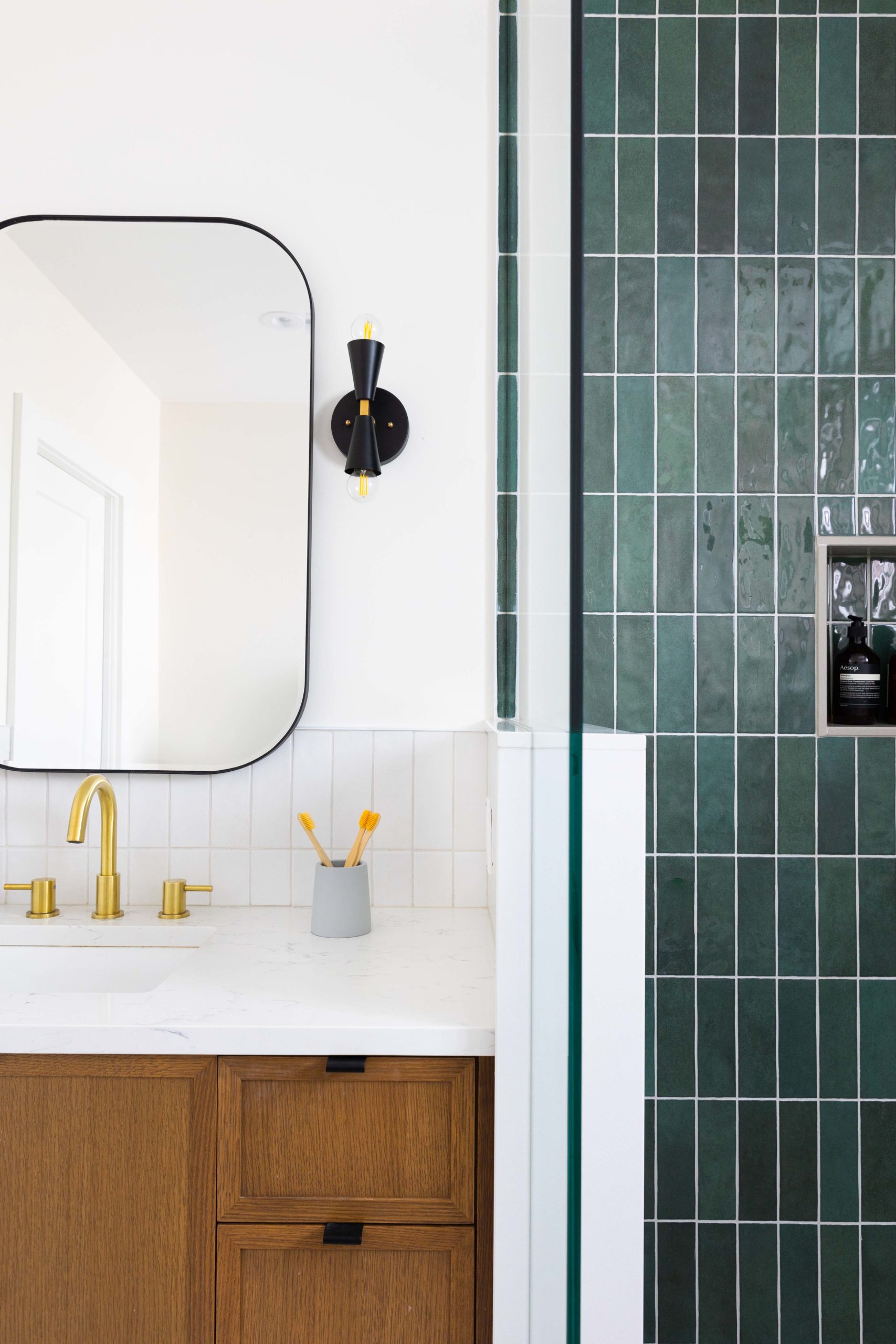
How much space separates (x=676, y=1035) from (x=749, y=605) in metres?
0.70

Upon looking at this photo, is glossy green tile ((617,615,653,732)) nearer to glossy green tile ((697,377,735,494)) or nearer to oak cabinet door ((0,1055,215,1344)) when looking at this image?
glossy green tile ((697,377,735,494))

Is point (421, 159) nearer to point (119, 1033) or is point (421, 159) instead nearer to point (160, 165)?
point (160, 165)

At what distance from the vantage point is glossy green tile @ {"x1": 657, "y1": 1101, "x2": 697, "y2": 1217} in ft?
4.37

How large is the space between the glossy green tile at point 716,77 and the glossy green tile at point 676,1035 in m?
1.35

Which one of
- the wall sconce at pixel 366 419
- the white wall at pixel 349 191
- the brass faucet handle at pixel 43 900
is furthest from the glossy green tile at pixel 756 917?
the brass faucet handle at pixel 43 900

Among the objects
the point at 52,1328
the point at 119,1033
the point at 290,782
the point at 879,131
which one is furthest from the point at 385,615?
the point at 879,131

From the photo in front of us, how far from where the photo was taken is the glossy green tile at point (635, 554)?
1316mm

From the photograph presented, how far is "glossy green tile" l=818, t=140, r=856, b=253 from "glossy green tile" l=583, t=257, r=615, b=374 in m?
0.33

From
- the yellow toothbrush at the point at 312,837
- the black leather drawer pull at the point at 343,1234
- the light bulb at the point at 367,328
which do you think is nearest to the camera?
the black leather drawer pull at the point at 343,1234

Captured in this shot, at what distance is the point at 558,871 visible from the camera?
0.36 meters

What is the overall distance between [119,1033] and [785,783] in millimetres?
1017

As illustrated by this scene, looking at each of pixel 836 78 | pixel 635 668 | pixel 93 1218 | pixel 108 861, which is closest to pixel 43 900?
pixel 108 861

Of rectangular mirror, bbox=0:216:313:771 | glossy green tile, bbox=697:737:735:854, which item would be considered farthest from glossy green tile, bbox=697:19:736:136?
glossy green tile, bbox=697:737:735:854

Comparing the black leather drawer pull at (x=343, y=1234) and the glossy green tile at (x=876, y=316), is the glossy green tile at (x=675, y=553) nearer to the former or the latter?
the glossy green tile at (x=876, y=316)
